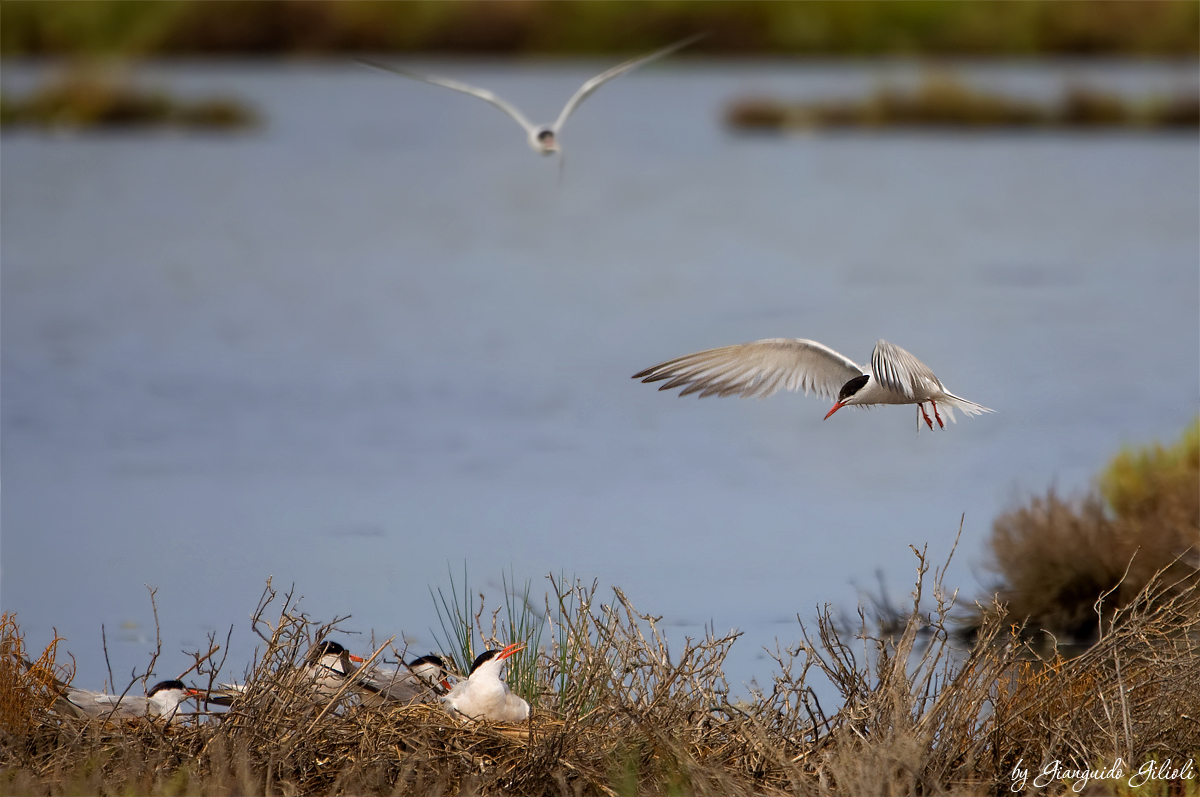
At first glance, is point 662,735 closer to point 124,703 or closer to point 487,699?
point 487,699

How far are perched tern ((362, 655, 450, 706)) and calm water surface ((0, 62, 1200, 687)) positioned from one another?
123 centimetres

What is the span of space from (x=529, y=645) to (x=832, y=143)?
92.8ft

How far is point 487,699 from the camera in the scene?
4.82 meters

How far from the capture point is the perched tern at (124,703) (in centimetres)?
495

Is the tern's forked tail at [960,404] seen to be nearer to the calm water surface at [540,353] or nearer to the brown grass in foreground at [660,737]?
the brown grass in foreground at [660,737]

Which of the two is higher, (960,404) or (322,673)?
(960,404)

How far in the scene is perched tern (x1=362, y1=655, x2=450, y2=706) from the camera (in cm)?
493

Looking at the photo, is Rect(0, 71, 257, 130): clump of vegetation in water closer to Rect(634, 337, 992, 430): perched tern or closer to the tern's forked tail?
Rect(634, 337, 992, 430): perched tern

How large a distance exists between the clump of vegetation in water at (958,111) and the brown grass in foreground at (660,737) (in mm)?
26915

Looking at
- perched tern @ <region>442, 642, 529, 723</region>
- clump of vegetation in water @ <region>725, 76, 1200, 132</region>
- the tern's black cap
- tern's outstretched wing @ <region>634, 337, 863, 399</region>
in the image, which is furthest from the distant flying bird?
clump of vegetation in water @ <region>725, 76, 1200, 132</region>

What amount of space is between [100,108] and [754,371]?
28.4 meters

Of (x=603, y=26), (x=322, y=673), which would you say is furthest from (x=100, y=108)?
(x=322, y=673)

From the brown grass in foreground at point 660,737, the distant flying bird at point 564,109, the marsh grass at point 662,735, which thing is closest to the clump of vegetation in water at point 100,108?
the distant flying bird at point 564,109

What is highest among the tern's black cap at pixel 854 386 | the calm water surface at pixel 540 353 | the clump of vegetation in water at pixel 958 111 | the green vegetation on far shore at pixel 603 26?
the green vegetation on far shore at pixel 603 26
